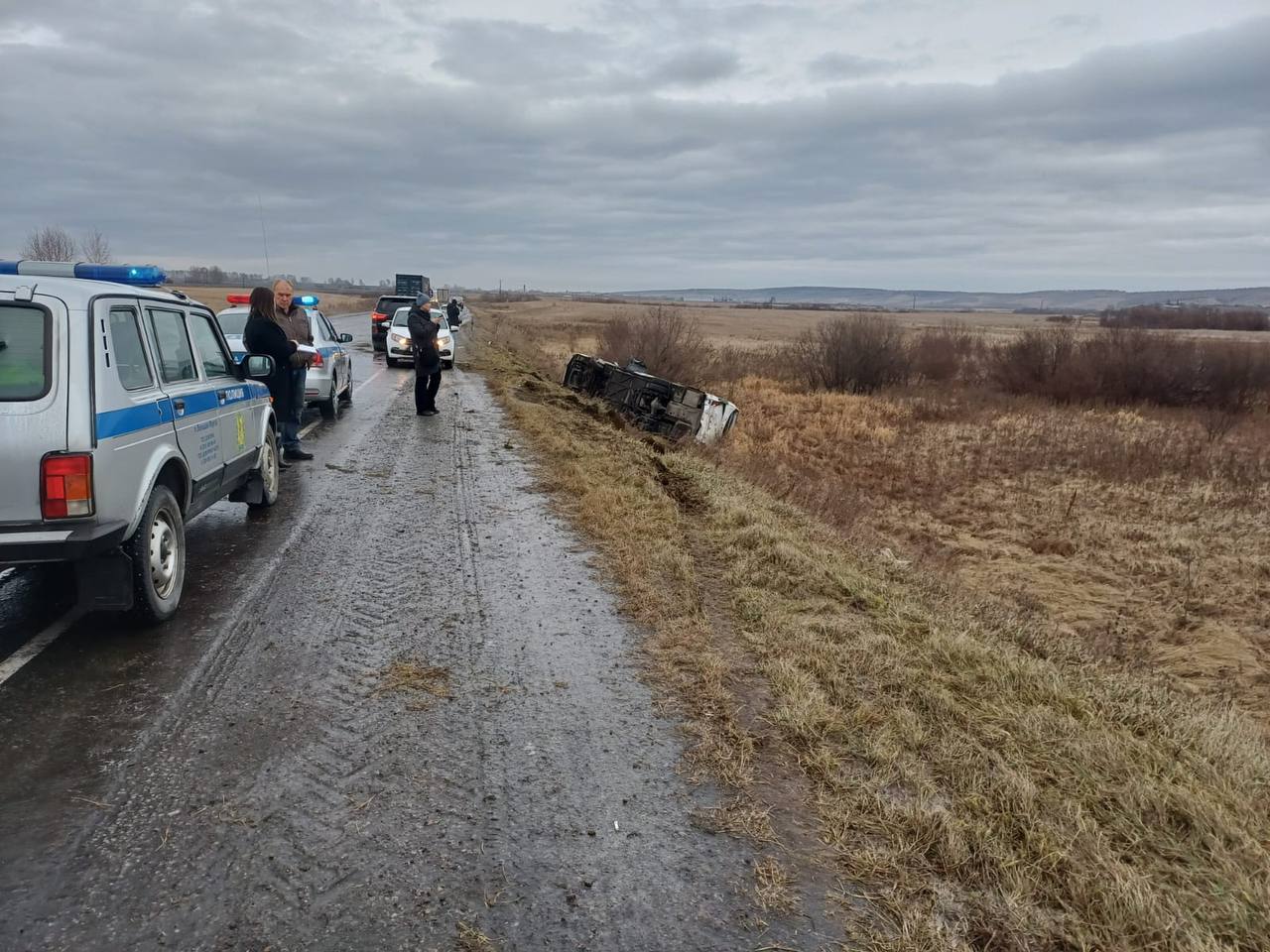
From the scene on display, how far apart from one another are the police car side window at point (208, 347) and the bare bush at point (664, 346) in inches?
731

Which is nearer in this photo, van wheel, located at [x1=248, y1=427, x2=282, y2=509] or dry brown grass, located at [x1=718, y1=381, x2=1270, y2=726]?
van wheel, located at [x1=248, y1=427, x2=282, y2=509]

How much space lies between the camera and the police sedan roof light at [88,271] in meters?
5.48

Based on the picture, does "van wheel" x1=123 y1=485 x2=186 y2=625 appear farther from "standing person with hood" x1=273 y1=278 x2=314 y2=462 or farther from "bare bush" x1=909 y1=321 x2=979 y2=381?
"bare bush" x1=909 y1=321 x2=979 y2=381

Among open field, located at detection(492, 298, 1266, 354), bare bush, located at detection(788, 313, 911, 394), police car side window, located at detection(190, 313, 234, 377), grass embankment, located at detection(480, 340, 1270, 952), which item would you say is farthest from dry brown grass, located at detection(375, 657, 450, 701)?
open field, located at detection(492, 298, 1266, 354)

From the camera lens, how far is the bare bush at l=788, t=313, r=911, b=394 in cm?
2770

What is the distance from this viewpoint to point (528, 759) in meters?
3.66

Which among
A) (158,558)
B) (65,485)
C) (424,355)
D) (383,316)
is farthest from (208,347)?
(383,316)

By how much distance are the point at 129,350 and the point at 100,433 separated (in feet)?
2.94

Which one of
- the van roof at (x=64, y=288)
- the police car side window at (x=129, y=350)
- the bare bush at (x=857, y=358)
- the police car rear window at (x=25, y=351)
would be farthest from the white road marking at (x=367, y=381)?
the bare bush at (x=857, y=358)

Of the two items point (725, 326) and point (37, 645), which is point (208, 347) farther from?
point (725, 326)

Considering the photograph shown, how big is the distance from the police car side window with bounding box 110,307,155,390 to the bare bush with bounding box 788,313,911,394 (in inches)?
976

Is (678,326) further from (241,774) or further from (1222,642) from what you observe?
(241,774)

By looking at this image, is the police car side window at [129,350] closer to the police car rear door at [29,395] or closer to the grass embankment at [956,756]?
the police car rear door at [29,395]

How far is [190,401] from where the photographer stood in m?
5.63
